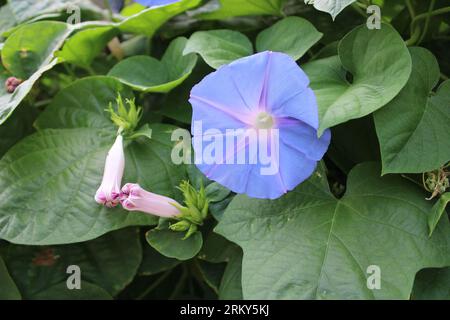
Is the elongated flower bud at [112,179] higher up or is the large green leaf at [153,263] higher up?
the elongated flower bud at [112,179]

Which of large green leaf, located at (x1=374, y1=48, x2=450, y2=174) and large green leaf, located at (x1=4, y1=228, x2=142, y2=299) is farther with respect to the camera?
large green leaf, located at (x1=4, y1=228, x2=142, y2=299)

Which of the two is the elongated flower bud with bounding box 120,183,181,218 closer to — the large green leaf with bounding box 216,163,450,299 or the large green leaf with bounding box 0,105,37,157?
the large green leaf with bounding box 216,163,450,299

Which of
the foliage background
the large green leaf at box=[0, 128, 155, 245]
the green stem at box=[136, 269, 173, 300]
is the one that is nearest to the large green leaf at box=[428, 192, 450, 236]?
the foliage background

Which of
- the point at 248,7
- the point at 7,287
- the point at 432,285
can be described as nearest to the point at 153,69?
the point at 248,7

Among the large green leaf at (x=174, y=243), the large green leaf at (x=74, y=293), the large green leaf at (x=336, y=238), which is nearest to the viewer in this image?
the large green leaf at (x=336, y=238)

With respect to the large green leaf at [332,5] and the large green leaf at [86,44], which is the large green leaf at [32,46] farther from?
the large green leaf at [332,5]

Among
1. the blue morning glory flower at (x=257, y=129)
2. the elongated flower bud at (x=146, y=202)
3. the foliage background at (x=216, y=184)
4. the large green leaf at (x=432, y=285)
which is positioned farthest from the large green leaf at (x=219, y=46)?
the large green leaf at (x=432, y=285)
